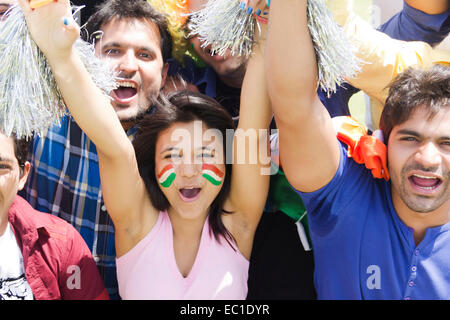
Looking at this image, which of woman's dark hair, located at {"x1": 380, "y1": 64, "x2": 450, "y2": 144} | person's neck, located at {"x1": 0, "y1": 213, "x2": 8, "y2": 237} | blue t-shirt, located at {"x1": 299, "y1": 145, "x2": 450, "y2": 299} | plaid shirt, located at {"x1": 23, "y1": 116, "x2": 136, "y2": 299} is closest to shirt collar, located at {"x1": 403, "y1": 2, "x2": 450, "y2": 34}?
woman's dark hair, located at {"x1": 380, "y1": 64, "x2": 450, "y2": 144}

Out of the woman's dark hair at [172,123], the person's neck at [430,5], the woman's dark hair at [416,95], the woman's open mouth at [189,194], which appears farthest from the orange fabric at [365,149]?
the person's neck at [430,5]

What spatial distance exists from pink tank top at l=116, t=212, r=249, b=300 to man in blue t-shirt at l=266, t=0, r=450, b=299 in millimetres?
322

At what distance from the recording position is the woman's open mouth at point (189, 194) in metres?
1.79

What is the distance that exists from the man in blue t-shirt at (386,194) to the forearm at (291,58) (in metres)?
0.02

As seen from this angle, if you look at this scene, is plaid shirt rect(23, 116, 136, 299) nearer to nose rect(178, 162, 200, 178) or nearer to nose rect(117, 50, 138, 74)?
nose rect(117, 50, 138, 74)

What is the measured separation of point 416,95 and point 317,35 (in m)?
0.48

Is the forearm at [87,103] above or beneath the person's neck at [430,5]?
beneath

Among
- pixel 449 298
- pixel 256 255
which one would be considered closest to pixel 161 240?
pixel 256 255

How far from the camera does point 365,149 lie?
5.57 feet

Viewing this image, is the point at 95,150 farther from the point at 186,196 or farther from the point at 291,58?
the point at 291,58

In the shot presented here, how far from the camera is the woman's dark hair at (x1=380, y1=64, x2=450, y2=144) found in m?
1.73

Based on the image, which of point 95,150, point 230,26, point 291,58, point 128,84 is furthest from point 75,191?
point 291,58

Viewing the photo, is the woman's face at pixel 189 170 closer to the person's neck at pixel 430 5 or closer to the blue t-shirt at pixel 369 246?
the blue t-shirt at pixel 369 246

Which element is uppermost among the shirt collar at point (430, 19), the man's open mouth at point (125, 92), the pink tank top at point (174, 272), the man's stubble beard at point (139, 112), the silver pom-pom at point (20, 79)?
the shirt collar at point (430, 19)
